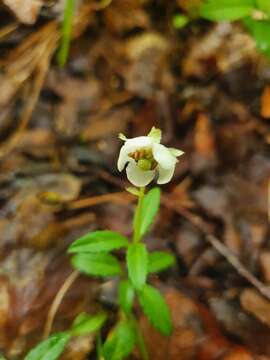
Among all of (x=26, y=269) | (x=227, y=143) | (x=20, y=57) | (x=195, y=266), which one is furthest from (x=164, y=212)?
(x=20, y=57)

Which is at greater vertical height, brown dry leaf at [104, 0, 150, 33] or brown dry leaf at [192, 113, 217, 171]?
brown dry leaf at [104, 0, 150, 33]

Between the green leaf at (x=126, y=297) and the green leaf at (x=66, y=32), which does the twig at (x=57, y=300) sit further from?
the green leaf at (x=66, y=32)

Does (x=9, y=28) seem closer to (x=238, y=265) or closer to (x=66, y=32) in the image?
(x=66, y=32)

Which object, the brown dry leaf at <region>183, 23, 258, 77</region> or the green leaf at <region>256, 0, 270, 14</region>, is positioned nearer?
the green leaf at <region>256, 0, 270, 14</region>

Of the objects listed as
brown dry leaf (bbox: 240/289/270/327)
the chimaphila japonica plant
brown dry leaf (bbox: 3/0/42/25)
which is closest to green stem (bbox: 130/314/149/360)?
the chimaphila japonica plant

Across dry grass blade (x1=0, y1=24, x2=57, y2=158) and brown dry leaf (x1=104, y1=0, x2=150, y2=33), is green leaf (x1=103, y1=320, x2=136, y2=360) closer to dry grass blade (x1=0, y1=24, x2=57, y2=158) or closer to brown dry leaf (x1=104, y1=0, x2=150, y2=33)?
dry grass blade (x1=0, y1=24, x2=57, y2=158)
